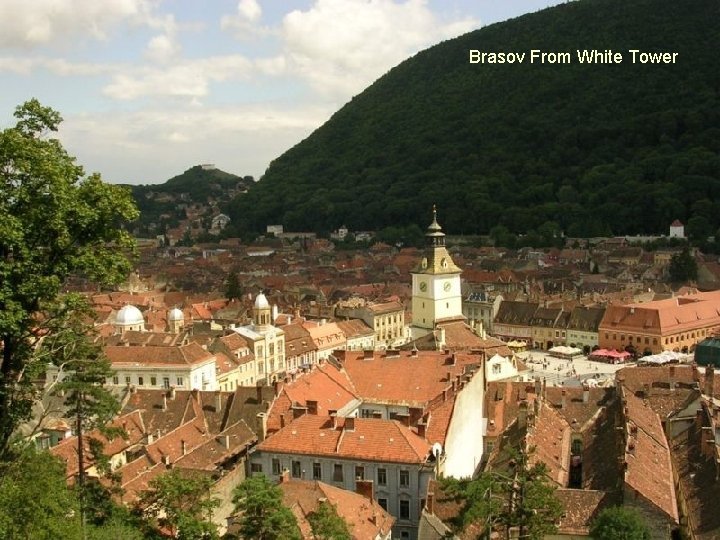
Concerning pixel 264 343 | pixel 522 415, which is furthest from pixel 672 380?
pixel 264 343

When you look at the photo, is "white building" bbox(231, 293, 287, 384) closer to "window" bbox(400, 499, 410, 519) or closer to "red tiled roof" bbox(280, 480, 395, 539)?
"window" bbox(400, 499, 410, 519)

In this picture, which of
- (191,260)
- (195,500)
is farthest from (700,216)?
(195,500)

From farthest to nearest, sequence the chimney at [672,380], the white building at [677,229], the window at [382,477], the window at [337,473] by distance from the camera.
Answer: the white building at [677,229], the chimney at [672,380], the window at [337,473], the window at [382,477]

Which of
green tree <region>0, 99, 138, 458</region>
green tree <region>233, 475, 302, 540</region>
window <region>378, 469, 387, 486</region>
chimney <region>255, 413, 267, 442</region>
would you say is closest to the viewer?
green tree <region>0, 99, 138, 458</region>

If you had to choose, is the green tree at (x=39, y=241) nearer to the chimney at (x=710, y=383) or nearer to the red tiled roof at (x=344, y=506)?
the red tiled roof at (x=344, y=506)

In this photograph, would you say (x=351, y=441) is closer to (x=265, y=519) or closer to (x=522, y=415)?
(x=265, y=519)

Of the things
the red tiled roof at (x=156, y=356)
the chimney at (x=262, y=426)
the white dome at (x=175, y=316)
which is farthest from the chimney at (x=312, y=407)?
the white dome at (x=175, y=316)

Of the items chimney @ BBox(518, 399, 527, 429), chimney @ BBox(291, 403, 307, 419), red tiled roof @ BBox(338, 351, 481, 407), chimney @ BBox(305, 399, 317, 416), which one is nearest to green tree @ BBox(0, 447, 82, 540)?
chimney @ BBox(291, 403, 307, 419)
